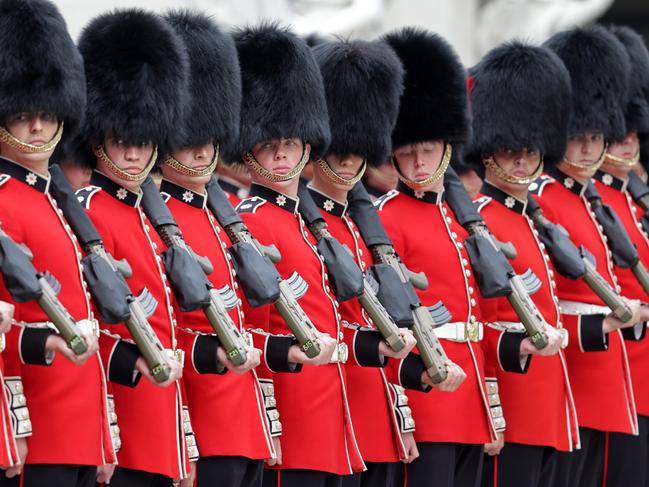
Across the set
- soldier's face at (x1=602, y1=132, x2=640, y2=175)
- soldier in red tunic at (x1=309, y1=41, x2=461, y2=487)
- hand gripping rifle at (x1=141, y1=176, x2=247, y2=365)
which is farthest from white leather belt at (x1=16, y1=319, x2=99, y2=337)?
soldier's face at (x1=602, y1=132, x2=640, y2=175)

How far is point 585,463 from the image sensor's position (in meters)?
7.05

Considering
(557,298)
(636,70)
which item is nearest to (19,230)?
Result: (557,298)

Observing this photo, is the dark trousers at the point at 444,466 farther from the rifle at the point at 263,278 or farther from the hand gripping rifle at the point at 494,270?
the rifle at the point at 263,278

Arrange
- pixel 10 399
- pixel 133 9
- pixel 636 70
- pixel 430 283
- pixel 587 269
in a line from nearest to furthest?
pixel 10 399, pixel 133 9, pixel 430 283, pixel 587 269, pixel 636 70

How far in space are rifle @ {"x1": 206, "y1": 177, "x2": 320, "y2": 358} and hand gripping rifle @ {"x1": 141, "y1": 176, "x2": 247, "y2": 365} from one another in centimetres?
8

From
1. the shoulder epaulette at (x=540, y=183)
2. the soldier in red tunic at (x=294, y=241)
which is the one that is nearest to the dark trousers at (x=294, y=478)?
the soldier in red tunic at (x=294, y=241)

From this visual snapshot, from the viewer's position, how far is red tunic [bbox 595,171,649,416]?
23.8ft

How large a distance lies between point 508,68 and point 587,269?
0.85m

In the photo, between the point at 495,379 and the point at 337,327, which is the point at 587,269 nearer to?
the point at 495,379

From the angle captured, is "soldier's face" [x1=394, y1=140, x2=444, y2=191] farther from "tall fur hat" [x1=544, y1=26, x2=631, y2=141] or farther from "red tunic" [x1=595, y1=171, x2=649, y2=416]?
"red tunic" [x1=595, y1=171, x2=649, y2=416]

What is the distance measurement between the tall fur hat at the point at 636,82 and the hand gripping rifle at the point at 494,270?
1562mm

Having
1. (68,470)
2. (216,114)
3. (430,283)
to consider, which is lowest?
(68,470)

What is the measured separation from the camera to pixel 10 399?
462cm

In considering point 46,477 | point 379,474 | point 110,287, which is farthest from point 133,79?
point 379,474
